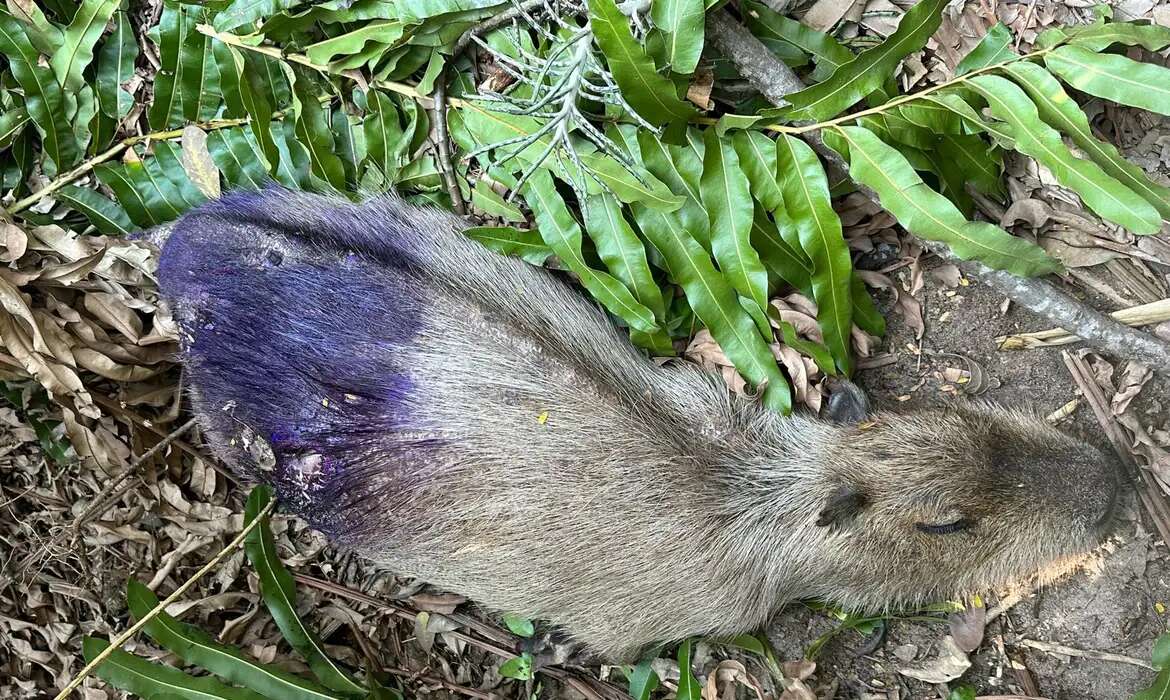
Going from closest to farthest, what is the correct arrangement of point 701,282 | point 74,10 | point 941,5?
point 941,5 → point 701,282 → point 74,10

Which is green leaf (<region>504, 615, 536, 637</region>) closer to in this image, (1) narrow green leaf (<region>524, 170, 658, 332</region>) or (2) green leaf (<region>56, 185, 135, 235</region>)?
(1) narrow green leaf (<region>524, 170, 658, 332</region>)

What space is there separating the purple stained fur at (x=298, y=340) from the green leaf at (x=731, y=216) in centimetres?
126

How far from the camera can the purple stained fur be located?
3514 millimetres

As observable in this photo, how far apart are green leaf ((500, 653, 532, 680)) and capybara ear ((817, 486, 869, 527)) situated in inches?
58.7

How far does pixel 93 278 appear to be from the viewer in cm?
411

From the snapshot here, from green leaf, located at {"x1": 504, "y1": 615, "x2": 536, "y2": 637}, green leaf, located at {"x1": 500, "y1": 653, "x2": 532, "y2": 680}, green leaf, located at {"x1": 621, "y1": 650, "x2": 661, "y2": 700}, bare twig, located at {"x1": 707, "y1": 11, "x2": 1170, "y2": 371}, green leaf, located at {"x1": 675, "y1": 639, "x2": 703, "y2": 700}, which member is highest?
bare twig, located at {"x1": 707, "y1": 11, "x2": 1170, "y2": 371}

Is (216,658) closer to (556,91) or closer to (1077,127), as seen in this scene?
(556,91)

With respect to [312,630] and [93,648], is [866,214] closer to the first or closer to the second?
[312,630]

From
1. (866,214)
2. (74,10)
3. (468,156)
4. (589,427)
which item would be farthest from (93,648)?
(866,214)

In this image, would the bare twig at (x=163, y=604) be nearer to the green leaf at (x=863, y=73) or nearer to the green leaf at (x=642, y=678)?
the green leaf at (x=642, y=678)

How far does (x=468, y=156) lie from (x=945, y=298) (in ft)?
7.19

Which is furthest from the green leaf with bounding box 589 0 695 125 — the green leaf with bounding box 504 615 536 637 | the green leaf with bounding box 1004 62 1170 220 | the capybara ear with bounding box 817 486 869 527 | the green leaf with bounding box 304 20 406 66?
the green leaf with bounding box 504 615 536 637

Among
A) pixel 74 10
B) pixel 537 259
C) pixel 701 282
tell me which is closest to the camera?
pixel 701 282

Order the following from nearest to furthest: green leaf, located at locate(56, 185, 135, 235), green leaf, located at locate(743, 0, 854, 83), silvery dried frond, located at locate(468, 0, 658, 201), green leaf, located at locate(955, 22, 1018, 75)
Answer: green leaf, located at locate(955, 22, 1018, 75) < silvery dried frond, located at locate(468, 0, 658, 201) < green leaf, located at locate(743, 0, 854, 83) < green leaf, located at locate(56, 185, 135, 235)
